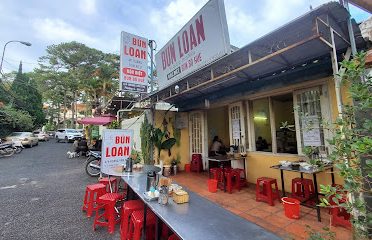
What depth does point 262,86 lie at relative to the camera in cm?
488

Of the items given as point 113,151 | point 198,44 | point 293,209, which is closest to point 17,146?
point 113,151

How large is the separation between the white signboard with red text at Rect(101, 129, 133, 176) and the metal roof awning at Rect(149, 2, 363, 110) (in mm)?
1899

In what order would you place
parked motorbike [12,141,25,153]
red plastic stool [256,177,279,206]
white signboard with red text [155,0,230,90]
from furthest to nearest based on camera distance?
parked motorbike [12,141,25,153] < red plastic stool [256,177,279,206] < white signboard with red text [155,0,230,90]

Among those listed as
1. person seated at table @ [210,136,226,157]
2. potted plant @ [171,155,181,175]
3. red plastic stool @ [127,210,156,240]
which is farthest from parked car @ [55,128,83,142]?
red plastic stool @ [127,210,156,240]

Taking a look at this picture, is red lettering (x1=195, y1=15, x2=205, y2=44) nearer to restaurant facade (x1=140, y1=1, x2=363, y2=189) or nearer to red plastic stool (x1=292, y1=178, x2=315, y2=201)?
restaurant facade (x1=140, y1=1, x2=363, y2=189)

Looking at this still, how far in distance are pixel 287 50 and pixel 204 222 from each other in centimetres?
239

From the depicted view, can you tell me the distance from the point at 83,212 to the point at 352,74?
4.95 meters

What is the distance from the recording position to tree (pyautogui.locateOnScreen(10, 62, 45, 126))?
22053mm

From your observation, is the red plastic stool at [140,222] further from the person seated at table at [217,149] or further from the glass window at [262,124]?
the person seated at table at [217,149]

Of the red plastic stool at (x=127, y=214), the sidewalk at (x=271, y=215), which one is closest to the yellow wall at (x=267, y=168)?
the sidewalk at (x=271, y=215)

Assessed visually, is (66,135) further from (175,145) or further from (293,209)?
(293,209)

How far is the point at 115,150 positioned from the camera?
459cm

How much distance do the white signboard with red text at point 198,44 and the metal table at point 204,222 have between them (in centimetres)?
284

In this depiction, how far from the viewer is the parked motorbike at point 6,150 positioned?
488 inches
